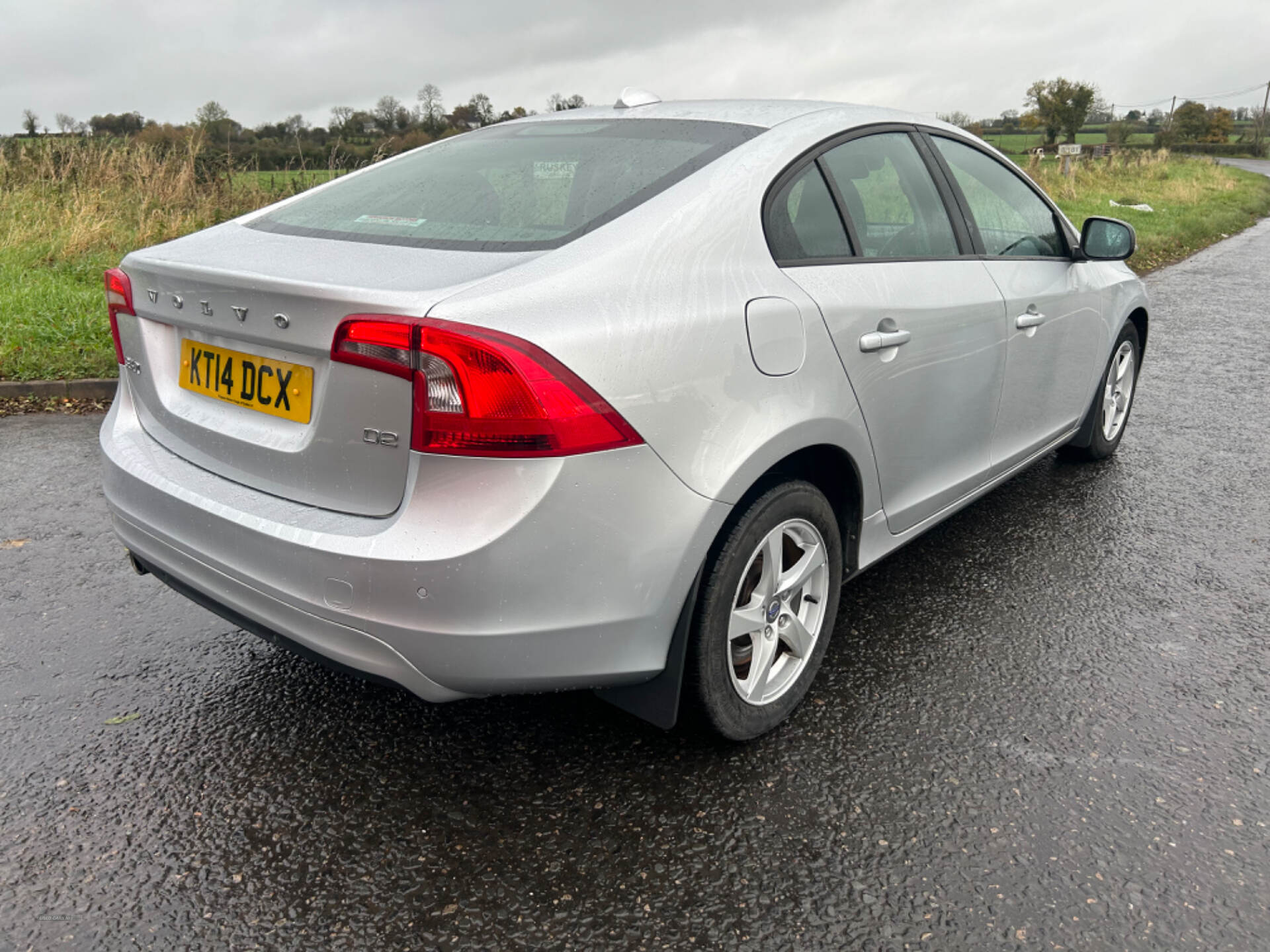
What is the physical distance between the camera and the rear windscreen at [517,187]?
2404 mm

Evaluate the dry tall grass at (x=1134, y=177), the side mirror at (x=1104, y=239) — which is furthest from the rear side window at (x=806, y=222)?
the dry tall grass at (x=1134, y=177)

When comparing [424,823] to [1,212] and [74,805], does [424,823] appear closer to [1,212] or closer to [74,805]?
[74,805]

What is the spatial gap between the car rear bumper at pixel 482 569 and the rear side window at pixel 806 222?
76 cm

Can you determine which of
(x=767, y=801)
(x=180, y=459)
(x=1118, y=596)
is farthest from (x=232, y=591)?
(x=1118, y=596)

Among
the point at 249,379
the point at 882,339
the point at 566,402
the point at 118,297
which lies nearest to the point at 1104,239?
the point at 882,339

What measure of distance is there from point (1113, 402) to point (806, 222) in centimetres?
314

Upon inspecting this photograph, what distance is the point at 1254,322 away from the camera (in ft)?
31.4

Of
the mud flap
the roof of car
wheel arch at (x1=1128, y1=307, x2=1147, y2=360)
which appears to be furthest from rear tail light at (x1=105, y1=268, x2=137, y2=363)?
wheel arch at (x1=1128, y1=307, x2=1147, y2=360)

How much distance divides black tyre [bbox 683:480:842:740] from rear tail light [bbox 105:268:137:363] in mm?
1659

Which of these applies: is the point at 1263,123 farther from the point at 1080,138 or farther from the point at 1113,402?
the point at 1113,402

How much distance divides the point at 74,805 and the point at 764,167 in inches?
91.5

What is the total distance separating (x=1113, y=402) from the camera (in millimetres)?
5129

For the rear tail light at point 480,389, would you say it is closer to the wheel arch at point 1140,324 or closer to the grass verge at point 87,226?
the wheel arch at point 1140,324

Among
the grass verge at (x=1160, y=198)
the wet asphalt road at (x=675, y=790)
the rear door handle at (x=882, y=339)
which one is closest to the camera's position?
the wet asphalt road at (x=675, y=790)
